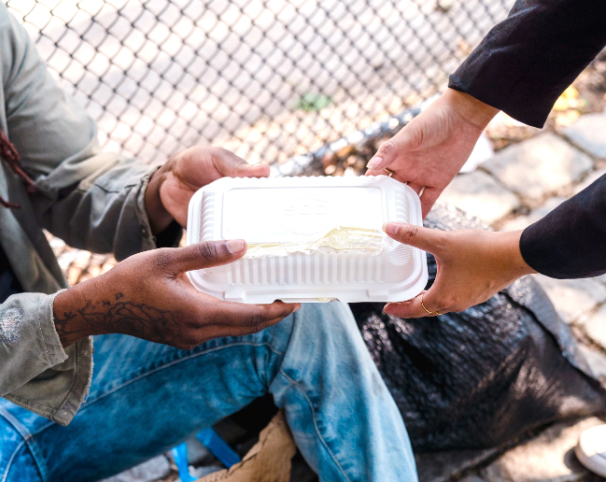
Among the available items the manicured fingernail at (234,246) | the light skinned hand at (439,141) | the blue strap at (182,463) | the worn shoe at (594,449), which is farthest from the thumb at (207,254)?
the worn shoe at (594,449)

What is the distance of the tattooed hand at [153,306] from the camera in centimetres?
119

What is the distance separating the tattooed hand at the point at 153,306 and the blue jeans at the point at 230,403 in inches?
8.9

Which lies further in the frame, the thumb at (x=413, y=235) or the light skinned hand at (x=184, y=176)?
the light skinned hand at (x=184, y=176)

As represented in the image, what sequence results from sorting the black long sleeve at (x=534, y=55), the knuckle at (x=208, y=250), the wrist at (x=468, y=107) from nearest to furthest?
1. the knuckle at (x=208, y=250)
2. the black long sleeve at (x=534, y=55)
3. the wrist at (x=468, y=107)

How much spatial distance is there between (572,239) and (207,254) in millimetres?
826

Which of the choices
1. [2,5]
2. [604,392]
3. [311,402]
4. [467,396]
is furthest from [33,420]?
[604,392]

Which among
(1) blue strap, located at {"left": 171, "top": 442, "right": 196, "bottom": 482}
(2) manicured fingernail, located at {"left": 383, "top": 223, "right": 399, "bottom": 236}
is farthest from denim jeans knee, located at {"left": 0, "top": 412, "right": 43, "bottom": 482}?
(2) manicured fingernail, located at {"left": 383, "top": 223, "right": 399, "bottom": 236}

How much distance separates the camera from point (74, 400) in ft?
4.33

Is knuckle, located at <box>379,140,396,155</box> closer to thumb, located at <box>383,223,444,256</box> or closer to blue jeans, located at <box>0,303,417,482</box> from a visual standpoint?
thumb, located at <box>383,223,444,256</box>

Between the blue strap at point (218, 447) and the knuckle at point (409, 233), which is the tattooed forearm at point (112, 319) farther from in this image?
the blue strap at point (218, 447)

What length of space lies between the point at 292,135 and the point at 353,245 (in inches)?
77.0

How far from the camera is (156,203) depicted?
1.62 meters

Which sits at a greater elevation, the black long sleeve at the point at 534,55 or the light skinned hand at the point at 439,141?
the black long sleeve at the point at 534,55

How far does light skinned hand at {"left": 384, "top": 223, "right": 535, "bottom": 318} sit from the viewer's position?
1238 mm
